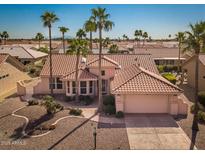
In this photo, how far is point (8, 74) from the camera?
96.8 ft

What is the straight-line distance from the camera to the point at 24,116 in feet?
63.8

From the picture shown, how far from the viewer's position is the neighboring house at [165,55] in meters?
49.7

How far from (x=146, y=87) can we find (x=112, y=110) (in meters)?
3.49

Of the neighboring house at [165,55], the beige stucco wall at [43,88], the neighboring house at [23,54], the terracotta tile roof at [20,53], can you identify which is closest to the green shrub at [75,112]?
the beige stucco wall at [43,88]

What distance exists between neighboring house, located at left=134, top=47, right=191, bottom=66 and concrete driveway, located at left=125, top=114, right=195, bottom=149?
31.6m

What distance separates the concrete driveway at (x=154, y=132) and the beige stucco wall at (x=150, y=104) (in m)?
0.62

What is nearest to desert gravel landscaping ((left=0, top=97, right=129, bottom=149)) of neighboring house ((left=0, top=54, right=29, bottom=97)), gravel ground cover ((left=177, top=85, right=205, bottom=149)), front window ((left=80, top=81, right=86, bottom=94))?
gravel ground cover ((left=177, top=85, right=205, bottom=149))

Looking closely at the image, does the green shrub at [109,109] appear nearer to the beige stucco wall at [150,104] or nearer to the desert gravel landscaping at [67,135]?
the beige stucco wall at [150,104]

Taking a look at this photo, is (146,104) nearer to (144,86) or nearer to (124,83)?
(144,86)

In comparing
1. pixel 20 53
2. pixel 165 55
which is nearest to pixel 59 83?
pixel 20 53

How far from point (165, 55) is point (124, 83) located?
33.7 m
